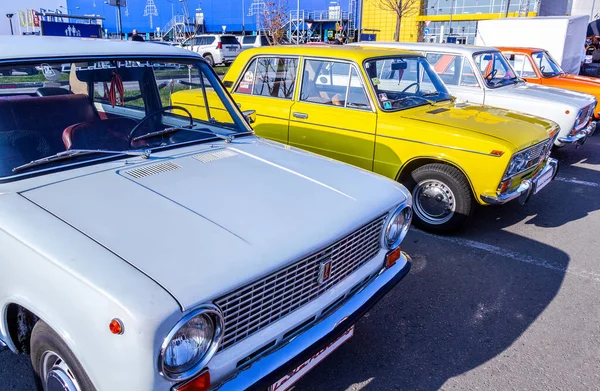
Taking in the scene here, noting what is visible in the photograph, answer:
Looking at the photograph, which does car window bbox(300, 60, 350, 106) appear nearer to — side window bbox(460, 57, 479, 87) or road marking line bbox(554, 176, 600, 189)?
side window bbox(460, 57, 479, 87)

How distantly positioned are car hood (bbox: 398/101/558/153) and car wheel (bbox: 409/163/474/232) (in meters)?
0.43

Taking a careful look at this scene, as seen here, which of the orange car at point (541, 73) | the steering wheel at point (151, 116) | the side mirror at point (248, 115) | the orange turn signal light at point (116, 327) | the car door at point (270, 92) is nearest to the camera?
the orange turn signal light at point (116, 327)

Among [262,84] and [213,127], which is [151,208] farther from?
[262,84]

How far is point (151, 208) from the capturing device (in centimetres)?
215

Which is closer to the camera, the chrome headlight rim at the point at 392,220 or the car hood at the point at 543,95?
the chrome headlight rim at the point at 392,220

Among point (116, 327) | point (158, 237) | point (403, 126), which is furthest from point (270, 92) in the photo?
point (116, 327)

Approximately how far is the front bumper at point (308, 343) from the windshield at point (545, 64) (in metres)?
8.53

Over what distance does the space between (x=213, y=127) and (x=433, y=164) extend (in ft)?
7.58

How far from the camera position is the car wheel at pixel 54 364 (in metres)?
1.77

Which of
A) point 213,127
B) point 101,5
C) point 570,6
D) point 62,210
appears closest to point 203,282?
point 62,210

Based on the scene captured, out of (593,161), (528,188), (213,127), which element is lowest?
(593,161)

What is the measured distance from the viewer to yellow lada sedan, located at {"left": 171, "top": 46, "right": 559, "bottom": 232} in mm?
4422

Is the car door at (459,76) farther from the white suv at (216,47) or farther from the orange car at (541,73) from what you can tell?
the white suv at (216,47)

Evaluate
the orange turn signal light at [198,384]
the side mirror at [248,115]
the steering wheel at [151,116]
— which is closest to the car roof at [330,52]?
the side mirror at [248,115]
